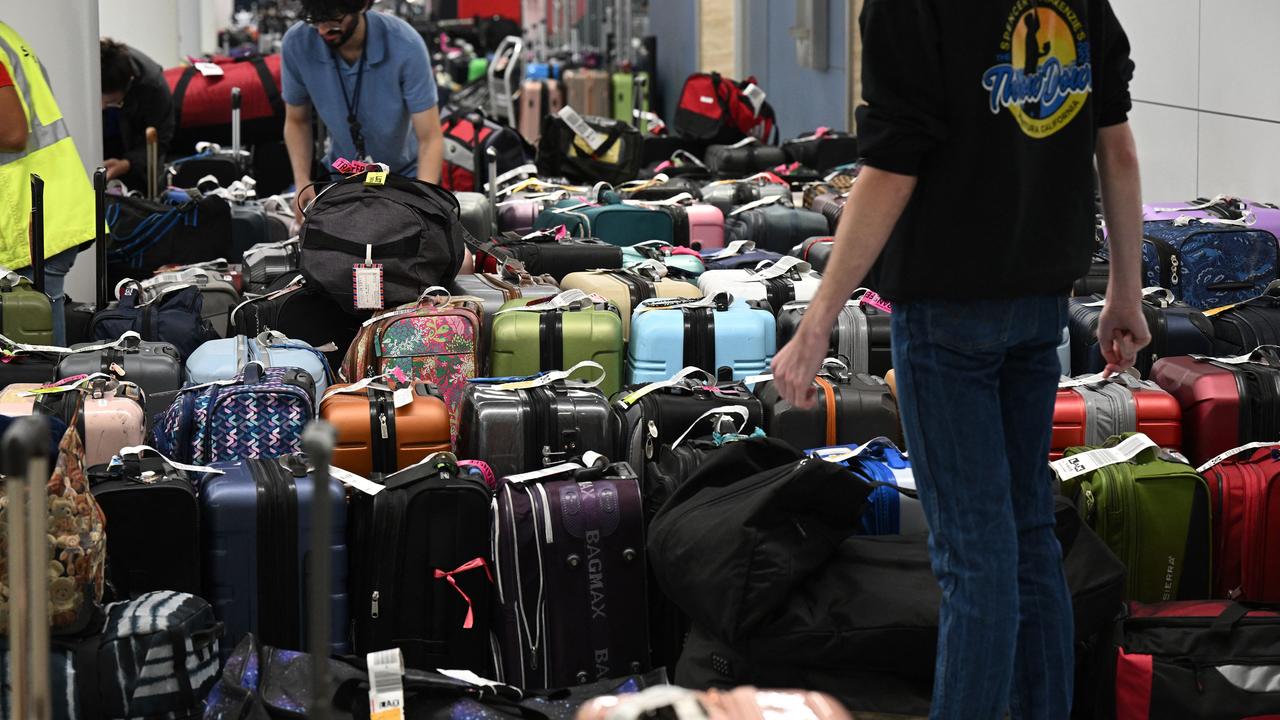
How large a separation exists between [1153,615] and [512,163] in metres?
6.38

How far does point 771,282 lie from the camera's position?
5.14 m

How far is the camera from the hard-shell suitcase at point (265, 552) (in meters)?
3.33

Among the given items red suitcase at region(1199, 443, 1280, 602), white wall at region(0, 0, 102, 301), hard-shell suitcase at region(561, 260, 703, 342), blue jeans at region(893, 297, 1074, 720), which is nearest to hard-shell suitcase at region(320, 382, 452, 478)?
hard-shell suitcase at region(561, 260, 703, 342)

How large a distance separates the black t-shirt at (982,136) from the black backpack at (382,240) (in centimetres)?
257

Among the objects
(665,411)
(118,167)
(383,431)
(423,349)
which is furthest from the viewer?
(118,167)

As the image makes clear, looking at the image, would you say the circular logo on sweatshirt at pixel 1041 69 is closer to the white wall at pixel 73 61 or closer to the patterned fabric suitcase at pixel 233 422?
the patterned fabric suitcase at pixel 233 422

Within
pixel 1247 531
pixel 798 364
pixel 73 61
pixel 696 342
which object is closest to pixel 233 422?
pixel 696 342

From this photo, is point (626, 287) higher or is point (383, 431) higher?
point (626, 287)

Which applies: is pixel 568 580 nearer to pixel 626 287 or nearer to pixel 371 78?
pixel 626 287

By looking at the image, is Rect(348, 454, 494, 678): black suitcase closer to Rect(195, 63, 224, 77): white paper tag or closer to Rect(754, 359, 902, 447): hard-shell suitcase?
Rect(754, 359, 902, 447): hard-shell suitcase

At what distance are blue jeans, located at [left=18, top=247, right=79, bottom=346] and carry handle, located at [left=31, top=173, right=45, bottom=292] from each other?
129 mm

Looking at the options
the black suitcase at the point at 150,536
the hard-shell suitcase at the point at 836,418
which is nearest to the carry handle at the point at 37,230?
the black suitcase at the point at 150,536

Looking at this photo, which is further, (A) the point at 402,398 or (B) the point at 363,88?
(B) the point at 363,88

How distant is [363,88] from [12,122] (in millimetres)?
1436
